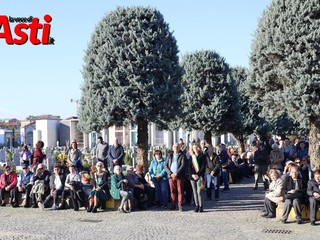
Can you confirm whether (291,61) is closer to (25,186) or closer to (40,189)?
(40,189)

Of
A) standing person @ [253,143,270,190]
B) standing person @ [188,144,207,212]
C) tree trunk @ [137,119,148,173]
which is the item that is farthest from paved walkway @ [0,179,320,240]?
tree trunk @ [137,119,148,173]

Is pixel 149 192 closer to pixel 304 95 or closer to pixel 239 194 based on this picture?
pixel 239 194

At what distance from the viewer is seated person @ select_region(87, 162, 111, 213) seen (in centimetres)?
1350

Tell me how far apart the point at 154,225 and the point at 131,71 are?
8.11 metres

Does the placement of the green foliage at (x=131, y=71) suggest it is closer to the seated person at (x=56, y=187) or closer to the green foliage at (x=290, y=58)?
the green foliage at (x=290, y=58)

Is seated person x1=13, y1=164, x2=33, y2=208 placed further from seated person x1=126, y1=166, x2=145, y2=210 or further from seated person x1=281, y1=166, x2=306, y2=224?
seated person x1=281, y1=166, x2=306, y2=224

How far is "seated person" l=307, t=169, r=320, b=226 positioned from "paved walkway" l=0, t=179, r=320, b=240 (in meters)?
0.23

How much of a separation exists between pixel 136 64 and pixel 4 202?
264 inches

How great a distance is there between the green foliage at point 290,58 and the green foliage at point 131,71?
394 cm

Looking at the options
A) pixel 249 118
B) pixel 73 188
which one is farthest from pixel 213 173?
pixel 249 118

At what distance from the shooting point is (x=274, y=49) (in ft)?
49.4

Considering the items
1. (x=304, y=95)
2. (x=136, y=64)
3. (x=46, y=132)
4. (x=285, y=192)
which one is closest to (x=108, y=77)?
(x=136, y=64)

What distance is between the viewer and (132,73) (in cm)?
1841

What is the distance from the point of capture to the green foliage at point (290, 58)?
47.5ft
